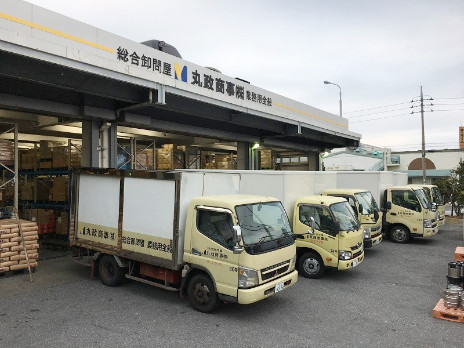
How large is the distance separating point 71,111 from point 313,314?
9.01 meters

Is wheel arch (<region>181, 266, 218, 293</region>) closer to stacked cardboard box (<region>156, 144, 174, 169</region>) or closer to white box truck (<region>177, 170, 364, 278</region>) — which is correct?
white box truck (<region>177, 170, 364, 278</region>)

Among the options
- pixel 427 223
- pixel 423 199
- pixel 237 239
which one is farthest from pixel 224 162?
pixel 237 239

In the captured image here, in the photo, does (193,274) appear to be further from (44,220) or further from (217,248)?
(44,220)

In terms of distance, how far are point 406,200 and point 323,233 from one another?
6578 millimetres

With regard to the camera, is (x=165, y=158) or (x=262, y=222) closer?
(x=262, y=222)

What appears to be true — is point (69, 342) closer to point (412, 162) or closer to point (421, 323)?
point (421, 323)

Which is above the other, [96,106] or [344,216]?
[96,106]

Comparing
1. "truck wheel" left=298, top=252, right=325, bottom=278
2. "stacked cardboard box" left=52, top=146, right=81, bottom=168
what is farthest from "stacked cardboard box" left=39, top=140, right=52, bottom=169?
"truck wheel" left=298, top=252, right=325, bottom=278

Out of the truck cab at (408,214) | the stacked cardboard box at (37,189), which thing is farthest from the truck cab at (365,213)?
the stacked cardboard box at (37,189)

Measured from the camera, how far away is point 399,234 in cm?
1407

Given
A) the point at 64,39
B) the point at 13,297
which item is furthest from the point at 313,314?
the point at 64,39

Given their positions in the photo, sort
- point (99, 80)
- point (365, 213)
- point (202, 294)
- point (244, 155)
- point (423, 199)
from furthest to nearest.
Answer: point (244, 155) → point (423, 199) → point (365, 213) → point (99, 80) → point (202, 294)

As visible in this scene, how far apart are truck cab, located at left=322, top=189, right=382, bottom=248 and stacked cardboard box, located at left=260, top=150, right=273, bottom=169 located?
10274 mm

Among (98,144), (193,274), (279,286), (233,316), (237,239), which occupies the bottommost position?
(233,316)
